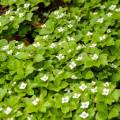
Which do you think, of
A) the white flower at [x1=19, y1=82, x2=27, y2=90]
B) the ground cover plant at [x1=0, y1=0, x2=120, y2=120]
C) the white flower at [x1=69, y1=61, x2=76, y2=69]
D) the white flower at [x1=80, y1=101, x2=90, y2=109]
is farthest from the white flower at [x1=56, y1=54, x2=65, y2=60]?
the white flower at [x1=80, y1=101, x2=90, y2=109]

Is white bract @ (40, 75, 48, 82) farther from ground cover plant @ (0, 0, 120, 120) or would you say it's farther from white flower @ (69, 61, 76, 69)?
white flower @ (69, 61, 76, 69)

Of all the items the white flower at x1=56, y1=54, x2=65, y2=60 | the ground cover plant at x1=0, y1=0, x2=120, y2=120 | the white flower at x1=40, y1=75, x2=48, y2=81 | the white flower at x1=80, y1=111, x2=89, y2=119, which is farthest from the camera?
the white flower at x1=56, y1=54, x2=65, y2=60

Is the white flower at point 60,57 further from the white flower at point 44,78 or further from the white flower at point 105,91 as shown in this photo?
the white flower at point 105,91

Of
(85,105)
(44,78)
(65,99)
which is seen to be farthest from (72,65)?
(85,105)

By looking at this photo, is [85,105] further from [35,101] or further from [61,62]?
[61,62]

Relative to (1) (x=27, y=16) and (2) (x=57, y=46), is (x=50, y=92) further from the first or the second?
(1) (x=27, y=16)

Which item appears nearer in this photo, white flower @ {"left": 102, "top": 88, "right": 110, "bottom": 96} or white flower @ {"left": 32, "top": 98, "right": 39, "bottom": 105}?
white flower @ {"left": 102, "top": 88, "right": 110, "bottom": 96}

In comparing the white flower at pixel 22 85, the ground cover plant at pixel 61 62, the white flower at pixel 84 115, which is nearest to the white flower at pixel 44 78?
the ground cover plant at pixel 61 62

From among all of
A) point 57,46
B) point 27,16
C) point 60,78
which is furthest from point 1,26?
point 60,78
